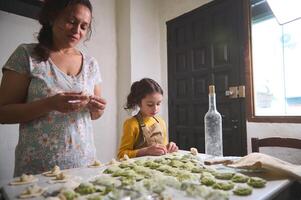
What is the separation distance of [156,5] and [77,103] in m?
2.67

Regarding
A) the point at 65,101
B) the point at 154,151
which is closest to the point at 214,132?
the point at 154,151

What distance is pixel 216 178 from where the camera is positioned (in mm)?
721

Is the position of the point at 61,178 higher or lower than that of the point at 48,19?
lower

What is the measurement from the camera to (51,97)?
30.9 inches

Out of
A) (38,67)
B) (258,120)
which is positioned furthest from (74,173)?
(258,120)

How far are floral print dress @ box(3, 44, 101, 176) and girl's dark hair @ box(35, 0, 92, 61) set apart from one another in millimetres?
30

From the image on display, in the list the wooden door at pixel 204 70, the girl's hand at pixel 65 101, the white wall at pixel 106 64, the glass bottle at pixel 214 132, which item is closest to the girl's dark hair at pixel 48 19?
the girl's hand at pixel 65 101

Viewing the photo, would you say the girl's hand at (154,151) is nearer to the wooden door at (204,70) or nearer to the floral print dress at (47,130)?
the floral print dress at (47,130)

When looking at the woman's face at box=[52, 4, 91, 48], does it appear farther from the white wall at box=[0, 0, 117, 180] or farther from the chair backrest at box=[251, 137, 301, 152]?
the white wall at box=[0, 0, 117, 180]

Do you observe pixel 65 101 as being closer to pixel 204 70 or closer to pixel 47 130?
pixel 47 130

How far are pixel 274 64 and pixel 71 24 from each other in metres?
1.94

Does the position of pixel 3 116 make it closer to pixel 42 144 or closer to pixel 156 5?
pixel 42 144

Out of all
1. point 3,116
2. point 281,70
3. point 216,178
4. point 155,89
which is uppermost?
point 281,70

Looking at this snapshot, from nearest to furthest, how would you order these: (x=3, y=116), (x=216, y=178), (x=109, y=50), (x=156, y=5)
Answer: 1. (x=216, y=178)
2. (x=3, y=116)
3. (x=109, y=50)
4. (x=156, y=5)
